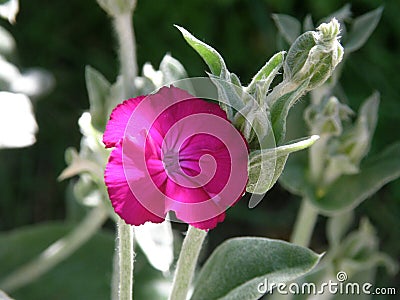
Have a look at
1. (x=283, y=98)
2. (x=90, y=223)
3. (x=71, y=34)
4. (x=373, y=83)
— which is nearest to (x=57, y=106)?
(x=71, y=34)

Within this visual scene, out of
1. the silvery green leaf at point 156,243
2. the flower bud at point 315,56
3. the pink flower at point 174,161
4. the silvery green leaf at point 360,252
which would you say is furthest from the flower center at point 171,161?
the silvery green leaf at point 360,252

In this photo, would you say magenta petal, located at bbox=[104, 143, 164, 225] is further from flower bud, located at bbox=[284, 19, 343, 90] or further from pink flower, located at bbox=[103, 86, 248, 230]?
flower bud, located at bbox=[284, 19, 343, 90]

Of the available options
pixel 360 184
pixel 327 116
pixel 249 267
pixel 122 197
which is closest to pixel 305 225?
pixel 360 184

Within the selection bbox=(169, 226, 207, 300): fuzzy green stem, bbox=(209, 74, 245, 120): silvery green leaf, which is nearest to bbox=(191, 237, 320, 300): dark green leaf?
bbox=(169, 226, 207, 300): fuzzy green stem

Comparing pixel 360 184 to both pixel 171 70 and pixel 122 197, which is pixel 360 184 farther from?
pixel 122 197

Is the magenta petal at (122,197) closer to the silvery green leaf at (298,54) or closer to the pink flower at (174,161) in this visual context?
the pink flower at (174,161)

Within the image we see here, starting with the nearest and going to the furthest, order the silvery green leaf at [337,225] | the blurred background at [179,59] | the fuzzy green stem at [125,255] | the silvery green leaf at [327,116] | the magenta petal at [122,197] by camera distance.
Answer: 1. the magenta petal at [122,197]
2. the fuzzy green stem at [125,255]
3. the silvery green leaf at [327,116]
4. the silvery green leaf at [337,225]
5. the blurred background at [179,59]

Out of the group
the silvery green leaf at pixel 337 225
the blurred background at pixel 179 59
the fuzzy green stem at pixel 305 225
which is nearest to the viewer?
the fuzzy green stem at pixel 305 225

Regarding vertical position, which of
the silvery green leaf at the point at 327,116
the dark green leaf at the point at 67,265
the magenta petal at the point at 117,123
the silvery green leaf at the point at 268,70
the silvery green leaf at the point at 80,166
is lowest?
the dark green leaf at the point at 67,265
